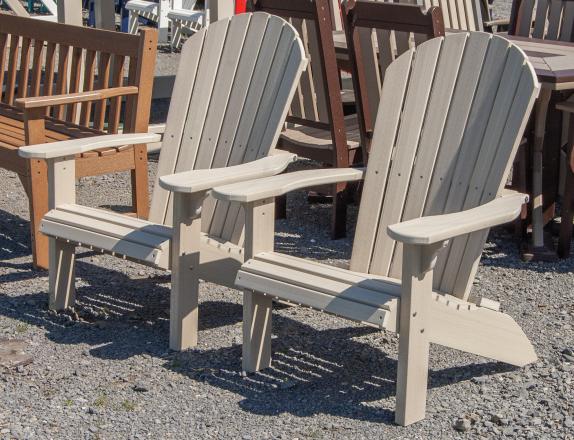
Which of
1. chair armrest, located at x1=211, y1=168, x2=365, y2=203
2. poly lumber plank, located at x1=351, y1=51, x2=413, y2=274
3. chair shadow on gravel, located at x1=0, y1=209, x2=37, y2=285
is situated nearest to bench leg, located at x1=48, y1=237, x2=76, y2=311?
chair shadow on gravel, located at x1=0, y1=209, x2=37, y2=285

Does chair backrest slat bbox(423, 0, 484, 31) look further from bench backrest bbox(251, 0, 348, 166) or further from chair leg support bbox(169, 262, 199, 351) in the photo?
chair leg support bbox(169, 262, 199, 351)

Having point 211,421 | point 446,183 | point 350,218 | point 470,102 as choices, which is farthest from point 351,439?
point 350,218

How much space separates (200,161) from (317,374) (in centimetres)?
112

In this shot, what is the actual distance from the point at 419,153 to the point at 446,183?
168 millimetres

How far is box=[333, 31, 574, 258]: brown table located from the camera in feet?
15.6

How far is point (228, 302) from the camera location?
4.55 metres

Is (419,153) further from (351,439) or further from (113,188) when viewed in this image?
(113,188)

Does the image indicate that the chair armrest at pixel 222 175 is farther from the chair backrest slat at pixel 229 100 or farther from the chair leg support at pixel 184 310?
the chair leg support at pixel 184 310

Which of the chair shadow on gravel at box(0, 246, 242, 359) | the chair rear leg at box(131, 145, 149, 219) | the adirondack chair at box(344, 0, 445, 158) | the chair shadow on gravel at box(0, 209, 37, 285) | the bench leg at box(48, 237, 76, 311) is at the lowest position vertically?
the chair shadow on gravel at box(0, 246, 242, 359)

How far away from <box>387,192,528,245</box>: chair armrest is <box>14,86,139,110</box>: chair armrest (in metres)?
2.00

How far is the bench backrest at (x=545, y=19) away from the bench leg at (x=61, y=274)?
10.6 feet

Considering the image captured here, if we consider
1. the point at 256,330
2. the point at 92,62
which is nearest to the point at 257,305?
the point at 256,330

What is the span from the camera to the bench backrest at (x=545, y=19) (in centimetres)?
615

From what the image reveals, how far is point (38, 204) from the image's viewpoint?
4.80 m
